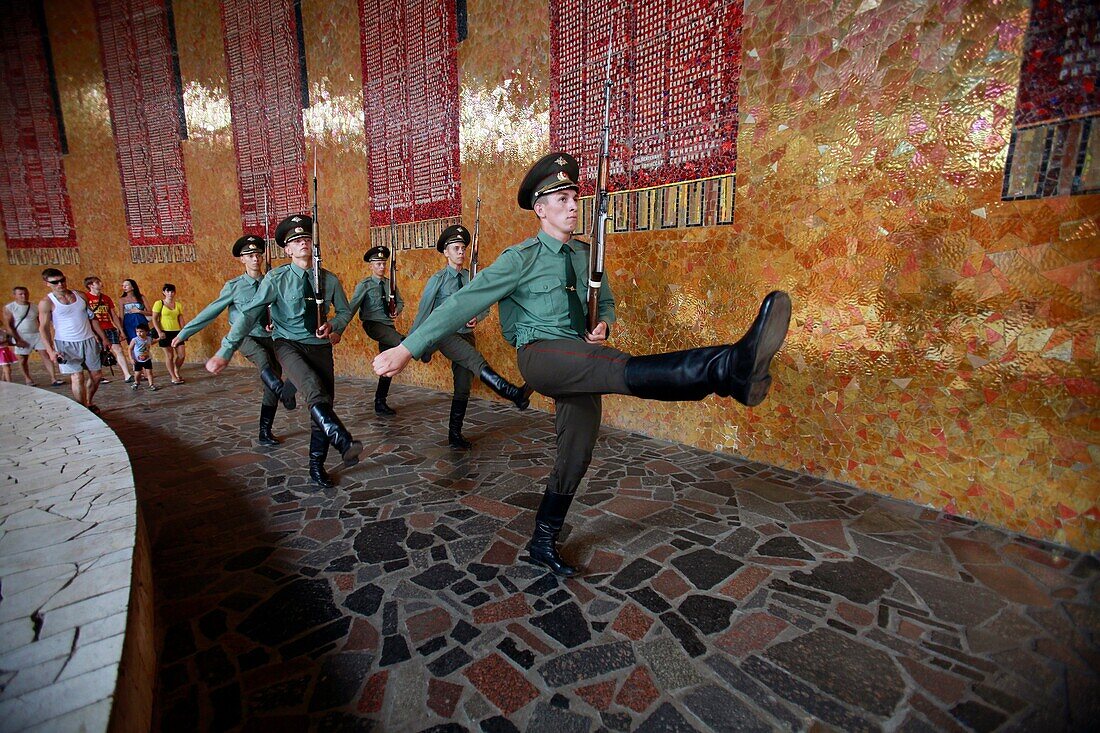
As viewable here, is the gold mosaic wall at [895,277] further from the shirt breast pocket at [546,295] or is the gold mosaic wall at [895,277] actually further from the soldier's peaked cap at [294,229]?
the soldier's peaked cap at [294,229]

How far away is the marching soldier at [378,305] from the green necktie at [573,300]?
4.13 m

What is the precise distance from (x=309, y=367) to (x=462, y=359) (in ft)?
4.98

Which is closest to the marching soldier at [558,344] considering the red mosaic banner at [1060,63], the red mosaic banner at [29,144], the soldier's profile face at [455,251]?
the soldier's profile face at [455,251]

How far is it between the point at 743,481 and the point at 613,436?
170cm

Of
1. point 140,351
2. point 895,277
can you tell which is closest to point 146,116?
point 140,351

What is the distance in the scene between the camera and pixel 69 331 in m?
6.77

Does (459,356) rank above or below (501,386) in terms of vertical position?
above

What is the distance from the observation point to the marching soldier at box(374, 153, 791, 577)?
7.71 feet

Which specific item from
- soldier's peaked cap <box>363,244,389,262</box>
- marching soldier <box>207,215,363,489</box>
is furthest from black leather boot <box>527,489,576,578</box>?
soldier's peaked cap <box>363,244,389,262</box>

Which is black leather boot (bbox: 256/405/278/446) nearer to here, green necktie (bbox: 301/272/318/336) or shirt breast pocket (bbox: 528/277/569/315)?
green necktie (bbox: 301/272/318/336)

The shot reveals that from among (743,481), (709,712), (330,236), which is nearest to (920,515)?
(743,481)

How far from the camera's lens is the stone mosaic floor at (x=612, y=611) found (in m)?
2.02

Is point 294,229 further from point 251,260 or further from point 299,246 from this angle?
point 251,260

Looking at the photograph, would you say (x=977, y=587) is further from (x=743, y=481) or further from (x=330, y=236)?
(x=330, y=236)
